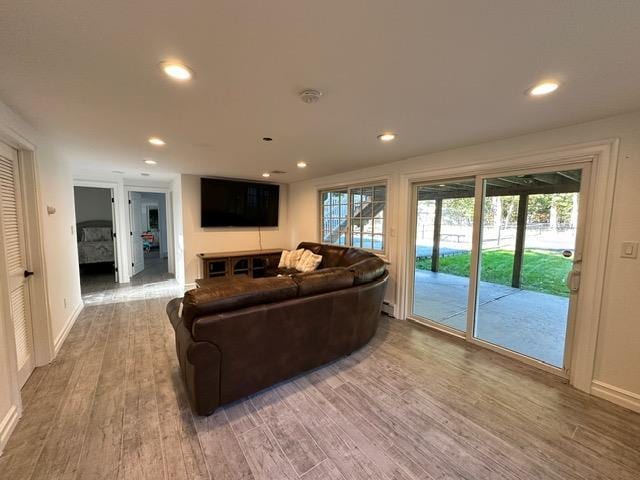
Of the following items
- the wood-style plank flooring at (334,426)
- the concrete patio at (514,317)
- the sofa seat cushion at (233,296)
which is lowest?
the wood-style plank flooring at (334,426)

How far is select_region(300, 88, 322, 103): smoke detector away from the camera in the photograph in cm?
160

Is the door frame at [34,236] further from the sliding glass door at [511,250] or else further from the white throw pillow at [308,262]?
the sliding glass door at [511,250]

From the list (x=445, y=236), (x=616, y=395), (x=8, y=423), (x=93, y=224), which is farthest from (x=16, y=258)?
(x=93, y=224)

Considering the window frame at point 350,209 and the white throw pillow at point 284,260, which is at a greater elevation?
the window frame at point 350,209

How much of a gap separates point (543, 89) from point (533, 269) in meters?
1.96

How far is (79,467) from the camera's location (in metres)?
1.45

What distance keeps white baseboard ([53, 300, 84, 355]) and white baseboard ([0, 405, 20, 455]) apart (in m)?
1.00

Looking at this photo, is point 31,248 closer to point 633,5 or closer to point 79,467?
point 79,467

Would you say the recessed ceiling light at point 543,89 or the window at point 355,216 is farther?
the window at point 355,216

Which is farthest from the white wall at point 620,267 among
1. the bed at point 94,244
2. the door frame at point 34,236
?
the bed at point 94,244

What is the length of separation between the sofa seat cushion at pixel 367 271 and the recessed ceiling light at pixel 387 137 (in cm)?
129

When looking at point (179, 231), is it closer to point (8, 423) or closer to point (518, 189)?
point (8, 423)

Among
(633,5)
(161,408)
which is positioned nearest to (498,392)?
(633,5)

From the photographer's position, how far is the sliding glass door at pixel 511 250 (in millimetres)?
2395
